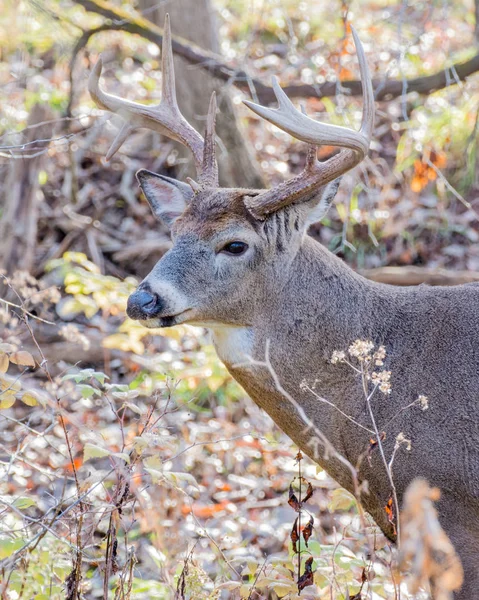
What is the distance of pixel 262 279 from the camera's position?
4.34 m

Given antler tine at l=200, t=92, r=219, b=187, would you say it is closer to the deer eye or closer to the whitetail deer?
the whitetail deer

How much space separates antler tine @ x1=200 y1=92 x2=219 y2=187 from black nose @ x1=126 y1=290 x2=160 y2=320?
0.87m

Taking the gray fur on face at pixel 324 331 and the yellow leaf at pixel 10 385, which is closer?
the yellow leaf at pixel 10 385

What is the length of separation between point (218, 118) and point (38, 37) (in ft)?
9.93

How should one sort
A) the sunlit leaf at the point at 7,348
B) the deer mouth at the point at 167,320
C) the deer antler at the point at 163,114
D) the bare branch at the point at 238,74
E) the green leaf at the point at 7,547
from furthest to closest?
1. the bare branch at the point at 238,74
2. the deer antler at the point at 163,114
3. the deer mouth at the point at 167,320
4. the sunlit leaf at the point at 7,348
5. the green leaf at the point at 7,547

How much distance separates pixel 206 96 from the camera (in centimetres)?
840

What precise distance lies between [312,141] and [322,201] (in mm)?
495

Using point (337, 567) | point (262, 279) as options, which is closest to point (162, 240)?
point (262, 279)

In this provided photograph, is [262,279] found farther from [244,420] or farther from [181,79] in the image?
[181,79]

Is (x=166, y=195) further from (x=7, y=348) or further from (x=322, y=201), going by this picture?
(x=7, y=348)

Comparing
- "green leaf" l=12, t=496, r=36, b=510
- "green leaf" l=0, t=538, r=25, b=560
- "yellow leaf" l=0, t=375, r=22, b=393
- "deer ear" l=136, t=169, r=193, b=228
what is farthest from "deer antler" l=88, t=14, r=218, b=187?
"green leaf" l=0, t=538, r=25, b=560

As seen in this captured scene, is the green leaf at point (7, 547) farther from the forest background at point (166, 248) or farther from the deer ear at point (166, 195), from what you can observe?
the deer ear at point (166, 195)

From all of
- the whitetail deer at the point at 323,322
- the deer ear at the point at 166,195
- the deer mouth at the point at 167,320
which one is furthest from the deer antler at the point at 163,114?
the deer mouth at the point at 167,320

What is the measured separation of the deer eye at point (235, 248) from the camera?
4.29 metres
